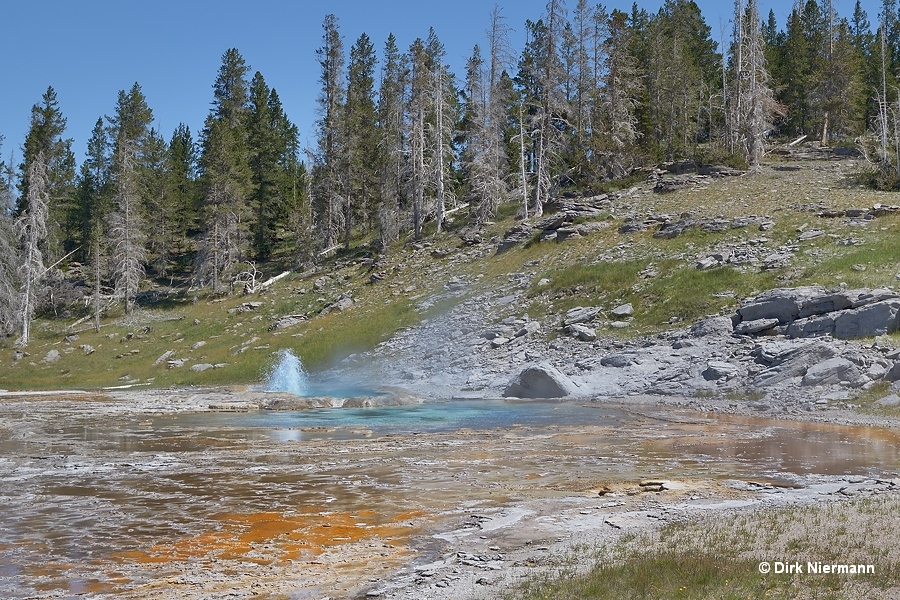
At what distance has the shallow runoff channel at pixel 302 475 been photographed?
950 cm

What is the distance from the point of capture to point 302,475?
15.7 metres

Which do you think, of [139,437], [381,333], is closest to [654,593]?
[139,437]

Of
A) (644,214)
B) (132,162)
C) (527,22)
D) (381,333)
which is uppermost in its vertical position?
(527,22)

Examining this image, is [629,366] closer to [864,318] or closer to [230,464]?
[864,318]

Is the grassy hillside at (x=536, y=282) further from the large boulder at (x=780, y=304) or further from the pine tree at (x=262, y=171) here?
the pine tree at (x=262, y=171)

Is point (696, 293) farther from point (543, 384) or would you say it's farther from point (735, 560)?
point (735, 560)

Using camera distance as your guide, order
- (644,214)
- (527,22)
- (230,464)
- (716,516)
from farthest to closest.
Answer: (527,22) → (644,214) → (230,464) → (716,516)

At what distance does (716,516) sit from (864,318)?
19.9m

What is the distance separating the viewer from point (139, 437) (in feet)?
71.9

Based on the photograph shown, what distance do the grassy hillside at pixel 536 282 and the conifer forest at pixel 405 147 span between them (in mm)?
3872

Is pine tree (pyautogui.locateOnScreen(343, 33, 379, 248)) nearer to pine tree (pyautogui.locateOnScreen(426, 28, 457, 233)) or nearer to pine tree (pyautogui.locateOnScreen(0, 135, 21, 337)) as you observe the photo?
pine tree (pyautogui.locateOnScreen(426, 28, 457, 233))

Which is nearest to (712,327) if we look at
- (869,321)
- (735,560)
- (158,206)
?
(869,321)

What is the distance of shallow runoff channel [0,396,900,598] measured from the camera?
9.50m

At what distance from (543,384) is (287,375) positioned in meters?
16.6
